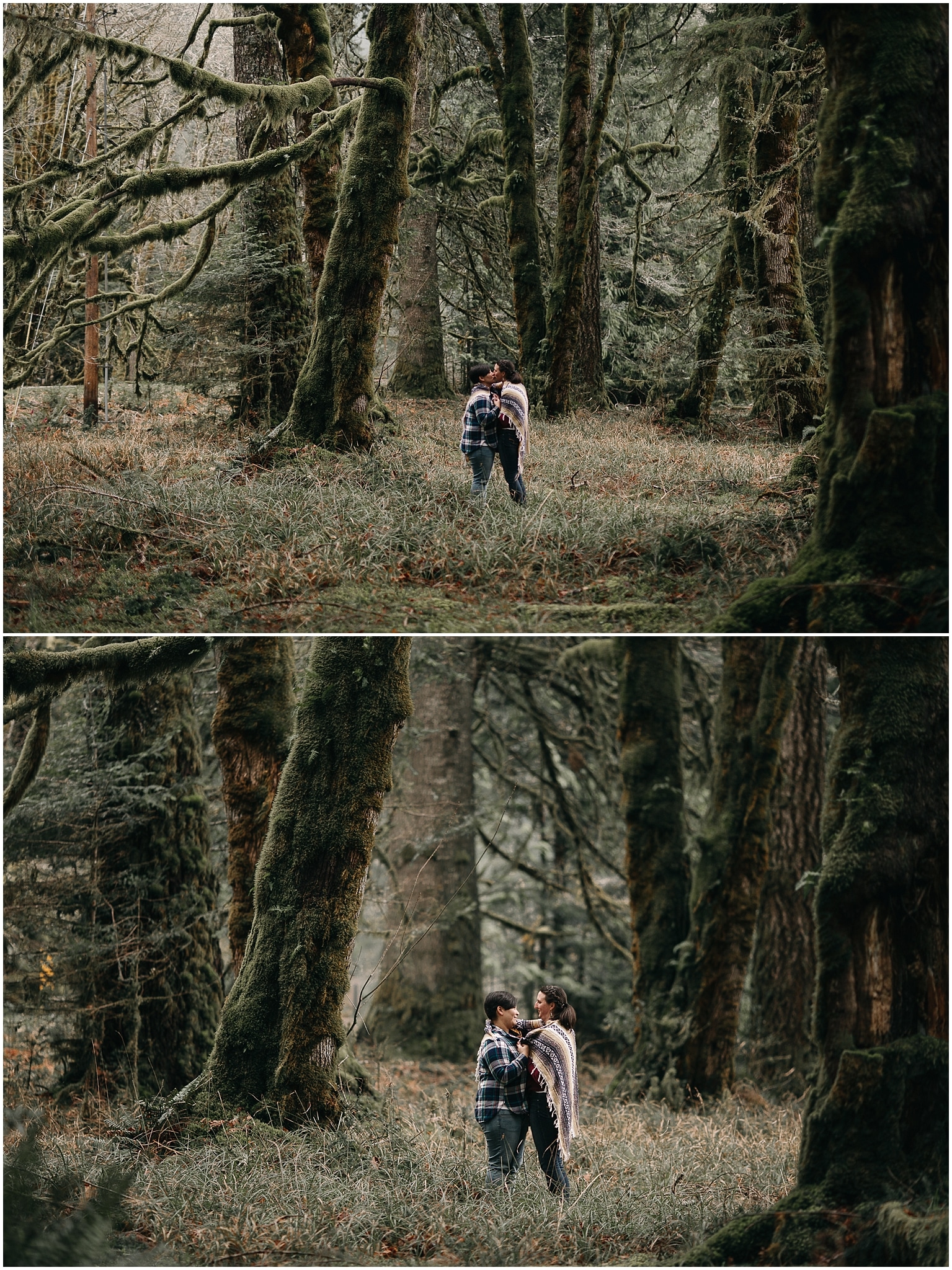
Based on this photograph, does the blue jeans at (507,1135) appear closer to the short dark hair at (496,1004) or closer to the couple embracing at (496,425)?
the short dark hair at (496,1004)

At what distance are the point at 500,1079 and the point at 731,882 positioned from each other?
455cm

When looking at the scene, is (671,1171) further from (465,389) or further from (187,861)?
(465,389)

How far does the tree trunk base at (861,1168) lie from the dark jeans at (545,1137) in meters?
1.25

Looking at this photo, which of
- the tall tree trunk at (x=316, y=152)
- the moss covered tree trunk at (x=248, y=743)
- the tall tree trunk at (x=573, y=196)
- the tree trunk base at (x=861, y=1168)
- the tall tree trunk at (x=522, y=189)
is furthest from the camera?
the tall tree trunk at (x=522, y=189)

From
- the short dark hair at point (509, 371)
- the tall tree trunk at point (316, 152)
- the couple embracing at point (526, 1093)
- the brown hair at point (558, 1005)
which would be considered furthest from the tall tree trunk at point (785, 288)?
the couple embracing at point (526, 1093)

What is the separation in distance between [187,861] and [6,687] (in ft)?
10.3

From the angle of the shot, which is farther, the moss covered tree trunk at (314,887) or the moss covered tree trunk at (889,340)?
the moss covered tree trunk at (314,887)

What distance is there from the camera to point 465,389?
2048cm

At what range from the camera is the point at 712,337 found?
15.1 metres

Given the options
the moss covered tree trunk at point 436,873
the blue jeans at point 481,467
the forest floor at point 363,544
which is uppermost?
the blue jeans at point 481,467

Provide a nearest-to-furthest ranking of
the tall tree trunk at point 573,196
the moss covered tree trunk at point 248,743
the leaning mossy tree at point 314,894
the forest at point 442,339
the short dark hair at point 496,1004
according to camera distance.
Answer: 1. the forest at point 442,339
2. the short dark hair at point 496,1004
3. the leaning mossy tree at point 314,894
4. the moss covered tree trunk at point 248,743
5. the tall tree trunk at point 573,196

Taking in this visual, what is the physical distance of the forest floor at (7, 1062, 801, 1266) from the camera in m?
5.36

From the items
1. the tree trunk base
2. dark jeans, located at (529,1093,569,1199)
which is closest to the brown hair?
dark jeans, located at (529,1093,569,1199)

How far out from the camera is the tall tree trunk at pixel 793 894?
38.1ft
